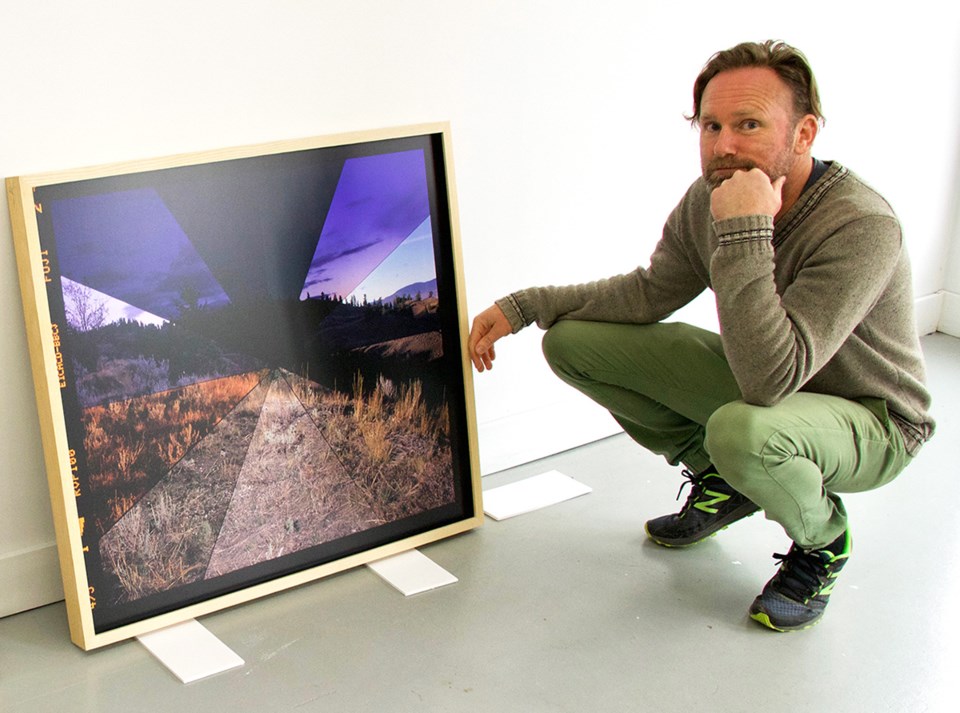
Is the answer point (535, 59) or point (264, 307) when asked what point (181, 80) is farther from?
point (535, 59)

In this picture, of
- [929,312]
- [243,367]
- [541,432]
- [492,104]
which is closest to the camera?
[243,367]

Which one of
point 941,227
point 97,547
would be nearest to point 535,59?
point 97,547

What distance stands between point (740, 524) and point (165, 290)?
141 centimetres

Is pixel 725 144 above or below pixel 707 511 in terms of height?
above

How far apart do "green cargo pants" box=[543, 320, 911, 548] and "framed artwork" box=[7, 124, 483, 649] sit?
32 centimetres

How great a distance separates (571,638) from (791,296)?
2.53ft

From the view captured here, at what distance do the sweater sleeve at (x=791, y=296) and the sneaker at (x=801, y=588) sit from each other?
1.25ft

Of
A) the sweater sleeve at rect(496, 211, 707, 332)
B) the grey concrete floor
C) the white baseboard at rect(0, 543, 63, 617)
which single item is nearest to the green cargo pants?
the sweater sleeve at rect(496, 211, 707, 332)

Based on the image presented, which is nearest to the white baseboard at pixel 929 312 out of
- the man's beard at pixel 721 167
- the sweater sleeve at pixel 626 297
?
the sweater sleeve at pixel 626 297

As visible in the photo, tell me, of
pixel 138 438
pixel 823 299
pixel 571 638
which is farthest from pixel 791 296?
pixel 138 438

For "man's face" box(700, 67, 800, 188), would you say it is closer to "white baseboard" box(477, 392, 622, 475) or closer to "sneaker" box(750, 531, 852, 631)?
"sneaker" box(750, 531, 852, 631)

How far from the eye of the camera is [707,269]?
248 cm

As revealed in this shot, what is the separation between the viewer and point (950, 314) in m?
4.09

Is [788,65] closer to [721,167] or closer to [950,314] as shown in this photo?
[721,167]
